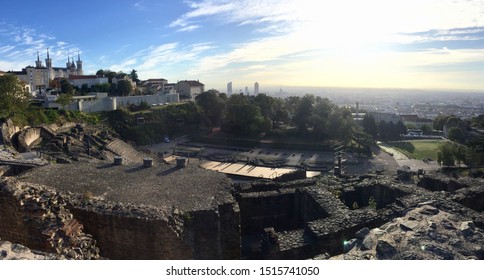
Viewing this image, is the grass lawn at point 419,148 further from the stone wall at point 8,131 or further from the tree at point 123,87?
the tree at point 123,87

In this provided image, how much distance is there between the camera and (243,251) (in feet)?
33.2

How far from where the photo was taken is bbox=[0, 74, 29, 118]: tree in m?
26.4

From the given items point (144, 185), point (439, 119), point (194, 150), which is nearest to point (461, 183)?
point (144, 185)

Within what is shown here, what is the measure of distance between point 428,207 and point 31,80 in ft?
207

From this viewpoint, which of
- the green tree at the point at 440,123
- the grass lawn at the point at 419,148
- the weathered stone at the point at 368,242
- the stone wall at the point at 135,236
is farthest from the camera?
the green tree at the point at 440,123

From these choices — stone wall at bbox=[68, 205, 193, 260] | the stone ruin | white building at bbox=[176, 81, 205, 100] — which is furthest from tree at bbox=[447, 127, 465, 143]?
stone wall at bbox=[68, 205, 193, 260]

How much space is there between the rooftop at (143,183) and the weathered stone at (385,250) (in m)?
4.44

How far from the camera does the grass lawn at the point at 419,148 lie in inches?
1479

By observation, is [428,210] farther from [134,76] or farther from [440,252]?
[134,76]

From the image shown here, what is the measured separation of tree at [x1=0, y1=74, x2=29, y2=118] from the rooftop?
1785 centimetres

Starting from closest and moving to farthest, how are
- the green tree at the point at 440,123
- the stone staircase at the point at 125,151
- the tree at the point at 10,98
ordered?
the tree at the point at 10,98 < the stone staircase at the point at 125,151 < the green tree at the point at 440,123

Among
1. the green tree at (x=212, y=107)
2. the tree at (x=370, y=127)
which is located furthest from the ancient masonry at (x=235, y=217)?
the tree at (x=370, y=127)

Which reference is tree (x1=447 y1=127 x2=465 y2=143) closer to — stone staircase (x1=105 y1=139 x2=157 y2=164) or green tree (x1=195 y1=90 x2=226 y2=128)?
green tree (x1=195 y1=90 x2=226 y2=128)

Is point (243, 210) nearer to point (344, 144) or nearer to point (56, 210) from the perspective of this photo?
point (56, 210)
